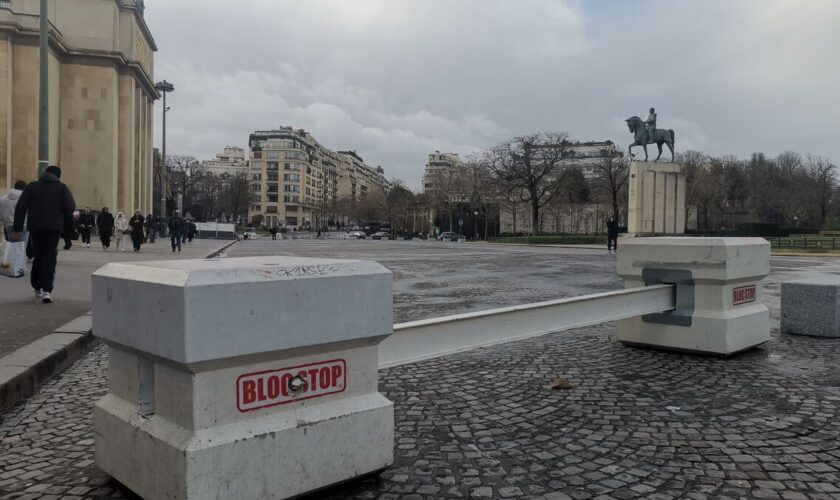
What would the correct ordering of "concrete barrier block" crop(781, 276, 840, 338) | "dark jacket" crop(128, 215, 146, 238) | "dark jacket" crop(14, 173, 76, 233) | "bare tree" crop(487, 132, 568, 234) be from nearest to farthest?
"concrete barrier block" crop(781, 276, 840, 338) < "dark jacket" crop(14, 173, 76, 233) < "dark jacket" crop(128, 215, 146, 238) < "bare tree" crop(487, 132, 568, 234)

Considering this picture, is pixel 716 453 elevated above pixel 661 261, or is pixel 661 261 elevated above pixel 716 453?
pixel 661 261

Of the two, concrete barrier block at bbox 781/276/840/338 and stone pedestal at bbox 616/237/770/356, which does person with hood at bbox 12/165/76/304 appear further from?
concrete barrier block at bbox 781/276/840/338

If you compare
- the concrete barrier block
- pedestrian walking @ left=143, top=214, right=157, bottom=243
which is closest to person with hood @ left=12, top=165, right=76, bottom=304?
the concrete barrier block

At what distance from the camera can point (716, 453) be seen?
132 inches

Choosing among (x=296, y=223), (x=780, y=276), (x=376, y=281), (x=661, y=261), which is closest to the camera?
(x=376, y=281)

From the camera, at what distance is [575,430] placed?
12.2 ft

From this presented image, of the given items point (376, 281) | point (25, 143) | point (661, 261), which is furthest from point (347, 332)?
point (25, 143)

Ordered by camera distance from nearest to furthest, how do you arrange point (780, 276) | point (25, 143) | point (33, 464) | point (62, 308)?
1. point (33, 464)
2. point (62, 308)
3. point (780, 276)
4. point (25, 143)

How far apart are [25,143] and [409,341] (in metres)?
41.0

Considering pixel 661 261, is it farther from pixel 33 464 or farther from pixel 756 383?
pixel 33 464

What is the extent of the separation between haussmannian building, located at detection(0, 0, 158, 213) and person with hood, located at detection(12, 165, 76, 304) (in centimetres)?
3255

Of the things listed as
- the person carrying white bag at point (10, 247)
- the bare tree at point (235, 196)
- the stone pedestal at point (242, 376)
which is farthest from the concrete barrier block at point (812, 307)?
the bare tree at point (235, 196)

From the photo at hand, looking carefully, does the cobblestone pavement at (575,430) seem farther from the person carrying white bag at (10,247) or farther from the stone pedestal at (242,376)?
the person carrying white bag at (10,247)

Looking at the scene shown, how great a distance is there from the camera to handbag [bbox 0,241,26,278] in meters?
9.51
